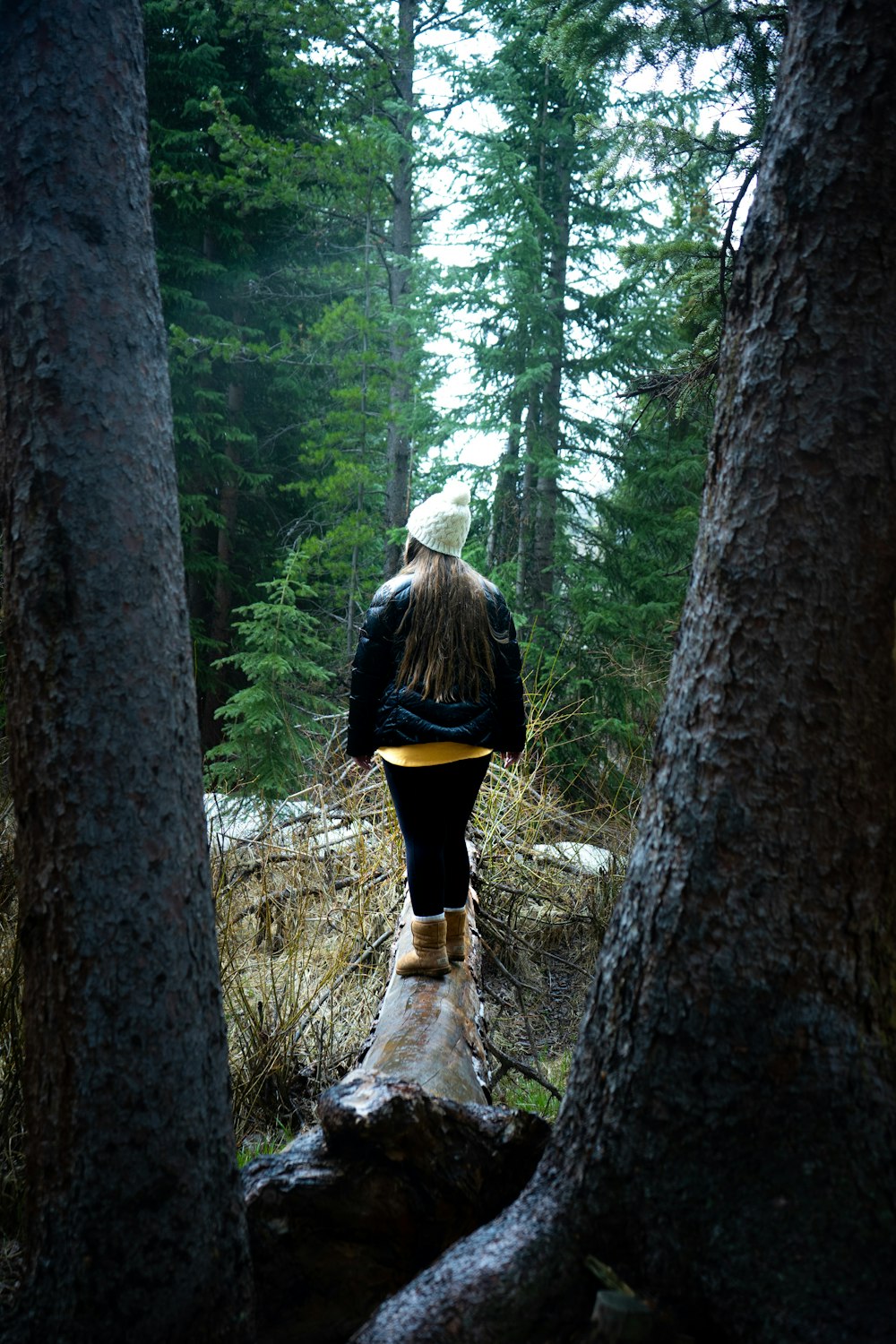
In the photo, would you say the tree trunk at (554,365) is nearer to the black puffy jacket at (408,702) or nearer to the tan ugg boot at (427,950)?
the black puffy jacket at (408,702)

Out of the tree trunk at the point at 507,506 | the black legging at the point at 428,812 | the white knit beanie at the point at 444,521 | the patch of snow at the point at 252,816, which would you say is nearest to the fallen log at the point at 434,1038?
the black legging at the point at 428,812

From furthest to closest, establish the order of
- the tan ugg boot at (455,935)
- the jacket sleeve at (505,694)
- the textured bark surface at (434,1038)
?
1. the tan ugg boot at (455,935)
2. the jacket sleeve at (505,694)
3. the textured bark surface at (434,1038)

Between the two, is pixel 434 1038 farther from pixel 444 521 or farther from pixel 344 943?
pixel 444 521

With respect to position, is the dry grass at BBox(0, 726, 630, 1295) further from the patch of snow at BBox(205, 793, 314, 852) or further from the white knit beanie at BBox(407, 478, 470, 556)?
the white knit beanie at BBox(407, 478, 470, 556)

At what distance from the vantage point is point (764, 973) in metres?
1.86

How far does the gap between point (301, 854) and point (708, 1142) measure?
4.62 m

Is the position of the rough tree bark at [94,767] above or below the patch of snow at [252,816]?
above

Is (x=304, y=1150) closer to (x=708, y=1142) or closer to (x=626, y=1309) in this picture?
(x=626, y=1309)

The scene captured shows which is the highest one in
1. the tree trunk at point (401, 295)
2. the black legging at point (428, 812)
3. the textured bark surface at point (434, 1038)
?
the tree trunk at point (401, 295)


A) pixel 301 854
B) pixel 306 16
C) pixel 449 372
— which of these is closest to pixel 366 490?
pixel 449 372

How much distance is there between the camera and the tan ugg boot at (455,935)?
427 centimetres

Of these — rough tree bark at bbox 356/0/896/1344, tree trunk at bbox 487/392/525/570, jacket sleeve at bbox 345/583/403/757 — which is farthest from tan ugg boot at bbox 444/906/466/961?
tree trunk at bbox 487/392/525/570

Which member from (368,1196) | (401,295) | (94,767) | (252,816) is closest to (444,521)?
(94,767)

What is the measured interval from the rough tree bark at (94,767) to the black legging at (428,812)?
197 centimetres
